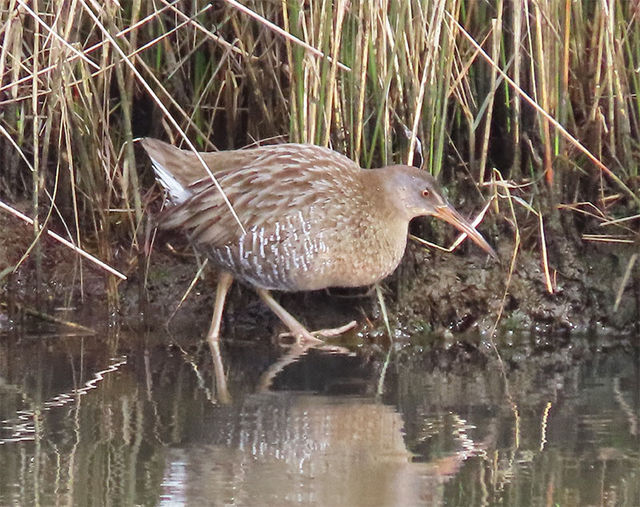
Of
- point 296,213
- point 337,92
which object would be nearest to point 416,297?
point 296,213

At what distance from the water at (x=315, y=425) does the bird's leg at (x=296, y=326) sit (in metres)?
0.18

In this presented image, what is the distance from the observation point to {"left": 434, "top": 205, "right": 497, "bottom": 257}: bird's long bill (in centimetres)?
599

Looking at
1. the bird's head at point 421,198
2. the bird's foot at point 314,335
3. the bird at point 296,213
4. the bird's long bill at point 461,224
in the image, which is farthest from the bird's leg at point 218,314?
the bird's long bill at point 461,224

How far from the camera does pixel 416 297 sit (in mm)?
6230

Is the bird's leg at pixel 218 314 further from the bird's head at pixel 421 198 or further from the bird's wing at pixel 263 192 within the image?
the bird's head at pixel 421 198

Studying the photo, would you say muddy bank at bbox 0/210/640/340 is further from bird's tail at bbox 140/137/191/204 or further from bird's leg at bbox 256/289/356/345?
bird's tail at bbox 140/137/191/204

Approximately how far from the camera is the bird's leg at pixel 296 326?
6051 millimetres

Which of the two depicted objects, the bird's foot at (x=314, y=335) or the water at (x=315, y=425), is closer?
the water at (x=315, y=425)

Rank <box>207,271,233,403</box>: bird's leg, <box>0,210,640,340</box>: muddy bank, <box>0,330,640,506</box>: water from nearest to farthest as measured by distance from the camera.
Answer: <box>0,330,640,506</box>: water, <box>207,271,233,403</box>: bird's leg, <box>0,210,640,340</box>: muddy bank

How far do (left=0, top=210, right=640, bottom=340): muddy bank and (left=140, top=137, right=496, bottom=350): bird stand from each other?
25 cm

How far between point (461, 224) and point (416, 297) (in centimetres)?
45

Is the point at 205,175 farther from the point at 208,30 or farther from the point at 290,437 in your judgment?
the point at 290,437

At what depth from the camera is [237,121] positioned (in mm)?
6535

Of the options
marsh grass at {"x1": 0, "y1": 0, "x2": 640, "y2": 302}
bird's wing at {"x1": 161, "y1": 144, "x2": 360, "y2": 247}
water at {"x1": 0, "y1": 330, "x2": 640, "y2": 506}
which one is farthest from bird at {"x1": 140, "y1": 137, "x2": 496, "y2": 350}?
water at {"x1": 0, "y1": 330, "x2": 640, "y2": 506}
